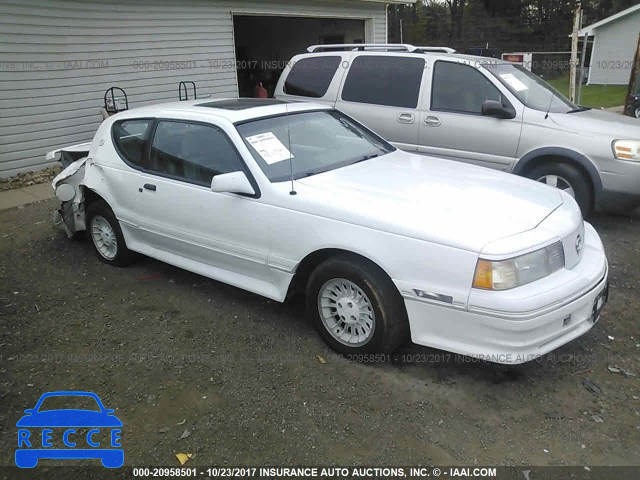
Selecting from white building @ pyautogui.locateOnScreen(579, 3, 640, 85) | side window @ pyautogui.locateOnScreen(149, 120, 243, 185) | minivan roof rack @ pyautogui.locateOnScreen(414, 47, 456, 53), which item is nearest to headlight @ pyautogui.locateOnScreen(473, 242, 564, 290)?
side window @ pyautogui.locateOnScreen(149, 120, 243, 185)

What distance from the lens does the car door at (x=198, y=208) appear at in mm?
3811

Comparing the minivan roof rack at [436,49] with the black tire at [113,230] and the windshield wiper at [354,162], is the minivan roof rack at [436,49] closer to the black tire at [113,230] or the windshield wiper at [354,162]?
the windshield wiper at [354,162]

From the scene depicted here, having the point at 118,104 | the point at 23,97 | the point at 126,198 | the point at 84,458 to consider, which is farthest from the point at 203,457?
the point at 118,104

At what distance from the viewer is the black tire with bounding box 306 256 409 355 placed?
3211mm

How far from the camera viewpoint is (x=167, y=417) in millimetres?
3064

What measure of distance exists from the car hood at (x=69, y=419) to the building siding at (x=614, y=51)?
34127mm

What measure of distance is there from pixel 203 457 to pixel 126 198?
2697 mm

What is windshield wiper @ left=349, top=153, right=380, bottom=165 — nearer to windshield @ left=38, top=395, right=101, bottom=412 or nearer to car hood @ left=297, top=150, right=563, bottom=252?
car hood @ left=297, top=150, right=563, bottom=252

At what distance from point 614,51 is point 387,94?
31.9 metres

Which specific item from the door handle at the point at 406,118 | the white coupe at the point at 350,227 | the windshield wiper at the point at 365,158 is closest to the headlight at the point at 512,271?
the white coupe at the point at 350,227

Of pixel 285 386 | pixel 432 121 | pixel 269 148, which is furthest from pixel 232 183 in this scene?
pixel 432 121

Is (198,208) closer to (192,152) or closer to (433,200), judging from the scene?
(192,152)

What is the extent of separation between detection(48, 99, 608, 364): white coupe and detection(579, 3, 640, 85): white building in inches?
1256

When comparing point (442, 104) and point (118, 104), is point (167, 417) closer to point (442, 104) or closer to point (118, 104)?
point (442, 104)
